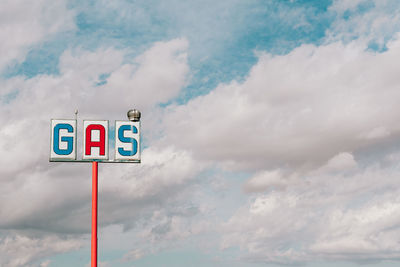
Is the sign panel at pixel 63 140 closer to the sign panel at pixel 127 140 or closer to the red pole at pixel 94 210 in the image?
the red pole at pixel 94 210

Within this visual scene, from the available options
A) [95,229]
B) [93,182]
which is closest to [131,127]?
[93,182]

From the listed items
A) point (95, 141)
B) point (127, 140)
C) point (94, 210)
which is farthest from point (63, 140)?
point (94, 210)

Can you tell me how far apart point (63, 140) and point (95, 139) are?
2.17 meters

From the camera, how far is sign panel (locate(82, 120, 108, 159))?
140ft

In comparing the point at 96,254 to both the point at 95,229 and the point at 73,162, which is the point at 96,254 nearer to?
the point at 95,229

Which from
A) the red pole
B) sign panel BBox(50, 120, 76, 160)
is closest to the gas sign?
sign panel BBox(50, 120, 76, 160)

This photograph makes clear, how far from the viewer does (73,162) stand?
42.5 meters

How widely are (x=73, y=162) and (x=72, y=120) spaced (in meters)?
2.86

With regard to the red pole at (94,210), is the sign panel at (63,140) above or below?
above

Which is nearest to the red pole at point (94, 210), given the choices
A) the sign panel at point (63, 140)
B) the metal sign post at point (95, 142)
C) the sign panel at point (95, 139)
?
the metal sign post at point (95, 142)

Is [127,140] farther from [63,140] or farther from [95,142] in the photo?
[63,140]

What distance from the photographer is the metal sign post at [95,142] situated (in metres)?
42.1

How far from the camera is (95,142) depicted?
141ft

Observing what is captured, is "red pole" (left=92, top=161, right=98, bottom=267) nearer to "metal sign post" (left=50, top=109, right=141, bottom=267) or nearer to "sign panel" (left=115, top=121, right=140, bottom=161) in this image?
"metal sign post" (left=50, top=109, right=141, bottom=267)
